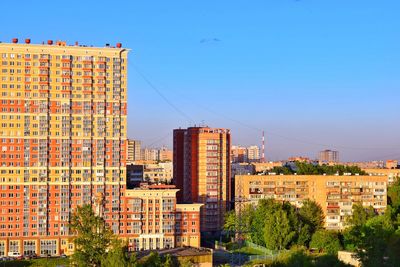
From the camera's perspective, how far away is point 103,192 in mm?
52281

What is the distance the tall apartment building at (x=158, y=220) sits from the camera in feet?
174

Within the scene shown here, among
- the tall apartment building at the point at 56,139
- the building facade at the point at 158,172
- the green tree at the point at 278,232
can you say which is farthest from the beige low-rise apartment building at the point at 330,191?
the building facade at the point at 158,172

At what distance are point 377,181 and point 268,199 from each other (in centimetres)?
951

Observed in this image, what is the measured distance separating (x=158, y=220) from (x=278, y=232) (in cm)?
921

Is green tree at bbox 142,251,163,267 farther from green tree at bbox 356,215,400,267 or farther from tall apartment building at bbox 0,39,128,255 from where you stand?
tall apartment building at bbox 0,39,128,255

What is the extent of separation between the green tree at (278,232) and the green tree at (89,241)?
771 inches

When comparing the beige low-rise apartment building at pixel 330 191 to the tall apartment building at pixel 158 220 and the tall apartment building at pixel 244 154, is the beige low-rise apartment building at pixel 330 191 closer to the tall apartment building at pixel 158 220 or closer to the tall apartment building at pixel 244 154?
the tall apartment building at pixel 158 220

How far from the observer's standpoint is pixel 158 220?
175 feet

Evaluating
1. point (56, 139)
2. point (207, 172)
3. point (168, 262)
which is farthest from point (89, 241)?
point (207, 172)

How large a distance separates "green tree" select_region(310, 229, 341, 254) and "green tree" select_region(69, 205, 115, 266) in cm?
2099

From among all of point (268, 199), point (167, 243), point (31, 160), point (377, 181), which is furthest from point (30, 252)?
point (377, 181)

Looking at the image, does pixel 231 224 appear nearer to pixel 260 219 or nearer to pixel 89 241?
pixel 260 219

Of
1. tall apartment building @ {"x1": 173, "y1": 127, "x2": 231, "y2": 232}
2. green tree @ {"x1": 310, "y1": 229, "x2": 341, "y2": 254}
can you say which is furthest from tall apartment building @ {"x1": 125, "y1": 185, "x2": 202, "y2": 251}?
green tree @ {"x1": 310, "y1": 229, "x2": 341, "y2": 254}

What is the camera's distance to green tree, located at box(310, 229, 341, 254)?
50506 mm
